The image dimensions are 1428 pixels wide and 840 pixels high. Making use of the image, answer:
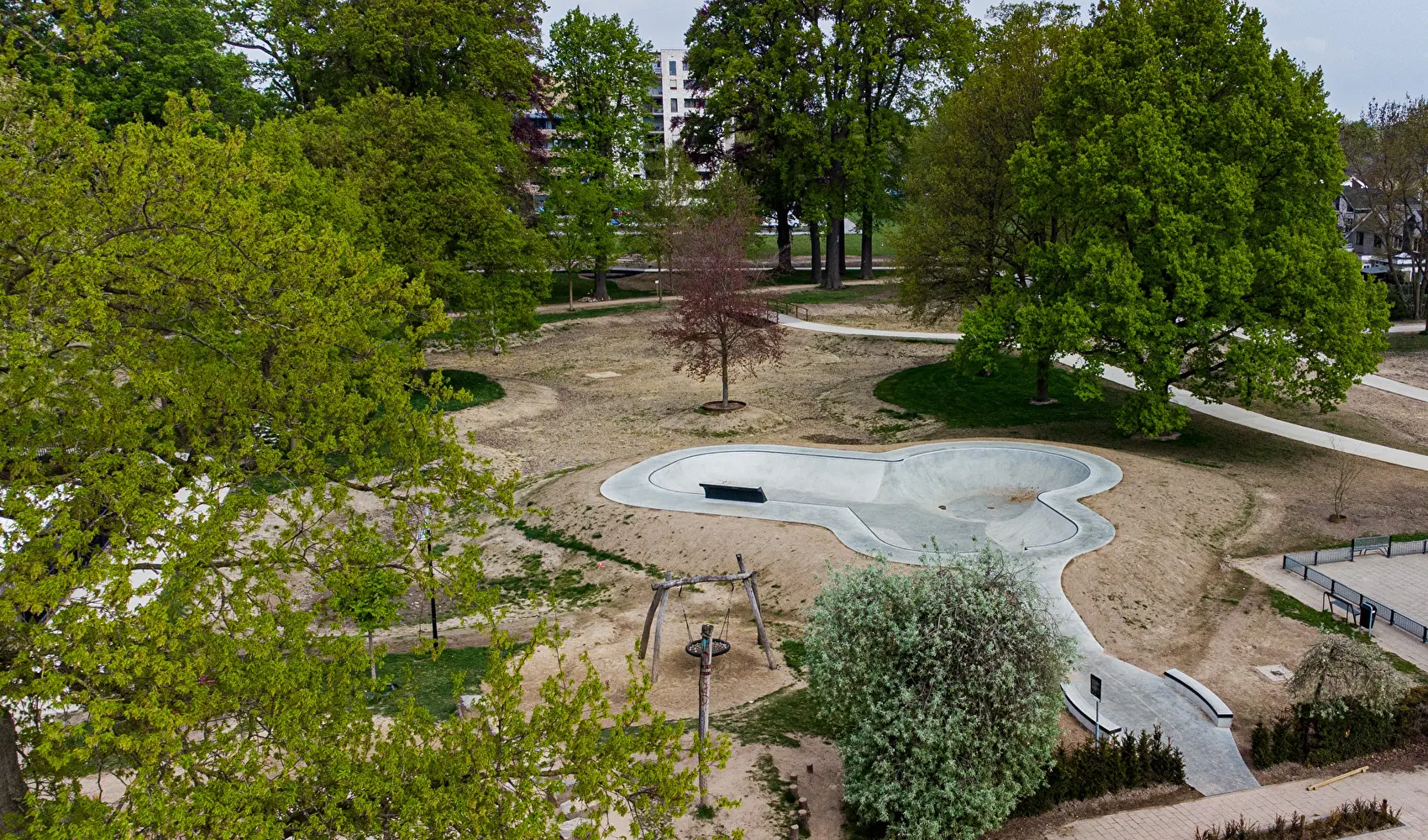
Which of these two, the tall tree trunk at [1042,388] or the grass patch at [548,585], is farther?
the tall tree trunk at [1042,388]

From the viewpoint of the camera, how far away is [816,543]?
2169 cm

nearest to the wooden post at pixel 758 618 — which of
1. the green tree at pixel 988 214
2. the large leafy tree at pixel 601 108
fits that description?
the green tree at pixel 988 214

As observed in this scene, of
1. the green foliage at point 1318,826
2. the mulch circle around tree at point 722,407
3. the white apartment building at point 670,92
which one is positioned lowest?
the green foliage at point 1318,826

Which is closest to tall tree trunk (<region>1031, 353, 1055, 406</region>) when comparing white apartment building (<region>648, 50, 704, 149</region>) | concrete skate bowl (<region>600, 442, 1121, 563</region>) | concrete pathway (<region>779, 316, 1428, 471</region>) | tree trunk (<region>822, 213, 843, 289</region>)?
concrete pathway (<region>779, 316, 1428, 471</region>)

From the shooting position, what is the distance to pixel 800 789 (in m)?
13.6

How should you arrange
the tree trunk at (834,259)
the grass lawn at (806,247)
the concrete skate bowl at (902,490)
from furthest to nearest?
the grass lawn at (806,247)
the tree trunk at (834,259)
the concrete skate bowl at (902,490)

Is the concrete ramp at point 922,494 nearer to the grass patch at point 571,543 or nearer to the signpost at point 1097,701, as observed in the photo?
the grass patch at point 571,543

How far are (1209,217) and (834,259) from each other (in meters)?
35.8

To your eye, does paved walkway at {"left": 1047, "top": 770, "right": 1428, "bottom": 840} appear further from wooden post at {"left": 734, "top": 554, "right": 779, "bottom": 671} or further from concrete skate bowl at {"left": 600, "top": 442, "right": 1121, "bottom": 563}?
concrete skate bowl at {"left": 600, "top": 442, "right": 1121, "bottom": 563}

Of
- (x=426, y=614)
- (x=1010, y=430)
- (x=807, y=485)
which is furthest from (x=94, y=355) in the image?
(x=1010, y=430)

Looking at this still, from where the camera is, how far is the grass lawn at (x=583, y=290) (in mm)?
62156

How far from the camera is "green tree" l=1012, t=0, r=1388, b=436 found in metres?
26.1

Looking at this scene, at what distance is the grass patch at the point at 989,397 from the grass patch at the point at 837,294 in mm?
18000

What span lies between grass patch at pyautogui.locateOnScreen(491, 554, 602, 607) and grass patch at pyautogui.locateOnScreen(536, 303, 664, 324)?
3304 cm
